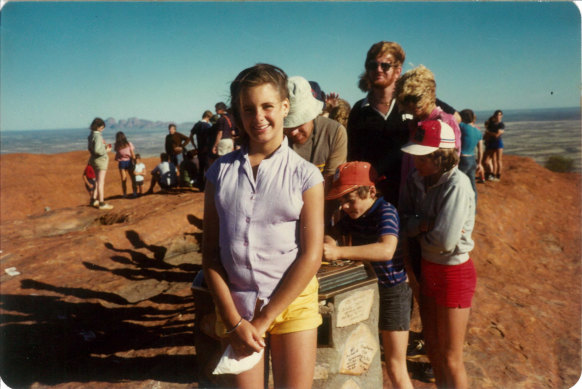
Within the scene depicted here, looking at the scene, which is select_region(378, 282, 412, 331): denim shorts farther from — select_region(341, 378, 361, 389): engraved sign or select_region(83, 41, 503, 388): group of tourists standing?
select_region(341, 378, 361, 389): engraved sign

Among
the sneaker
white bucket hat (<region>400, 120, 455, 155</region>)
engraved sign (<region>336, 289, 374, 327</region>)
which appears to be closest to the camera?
engraved sign (<region>336, 289, 374, 327</region>)

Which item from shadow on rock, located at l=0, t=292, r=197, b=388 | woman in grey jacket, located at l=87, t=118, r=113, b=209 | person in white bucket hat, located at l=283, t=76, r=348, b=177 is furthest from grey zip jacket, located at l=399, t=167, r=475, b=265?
woman in grey jacket, located at l=87, t=118, r=113, b=209

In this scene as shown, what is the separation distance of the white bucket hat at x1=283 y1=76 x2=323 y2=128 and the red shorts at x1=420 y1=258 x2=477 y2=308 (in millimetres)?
1091

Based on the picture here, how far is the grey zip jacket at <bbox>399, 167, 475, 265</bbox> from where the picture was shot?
2.04m

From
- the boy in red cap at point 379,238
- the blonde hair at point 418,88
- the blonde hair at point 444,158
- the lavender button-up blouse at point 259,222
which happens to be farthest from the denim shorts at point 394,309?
the blonde hair at point 418,88

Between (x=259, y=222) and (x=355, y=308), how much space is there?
2.63ft

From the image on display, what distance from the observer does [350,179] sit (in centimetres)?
211

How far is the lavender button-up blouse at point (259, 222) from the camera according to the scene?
1.57 metres

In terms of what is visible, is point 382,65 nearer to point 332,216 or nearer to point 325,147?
point 325,147

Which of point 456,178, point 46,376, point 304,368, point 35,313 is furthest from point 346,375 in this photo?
point 35,313

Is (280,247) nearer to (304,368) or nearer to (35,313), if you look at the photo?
(304,368)

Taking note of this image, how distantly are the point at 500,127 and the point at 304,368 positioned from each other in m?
9.60

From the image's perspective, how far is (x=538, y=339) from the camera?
410cm

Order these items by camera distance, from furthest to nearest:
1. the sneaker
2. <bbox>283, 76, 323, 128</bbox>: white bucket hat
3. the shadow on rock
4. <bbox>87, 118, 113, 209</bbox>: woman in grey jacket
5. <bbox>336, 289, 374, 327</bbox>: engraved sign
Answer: <bbox>87, 118, 113, 209</bbox>: woman in grey jacket < the shadow on rock < the sneaker < <bbox>283, 76, 323, 128</bbox>: white bucket hat < <bbox>336, 289, 374, 327</bbox>: engraved sign
